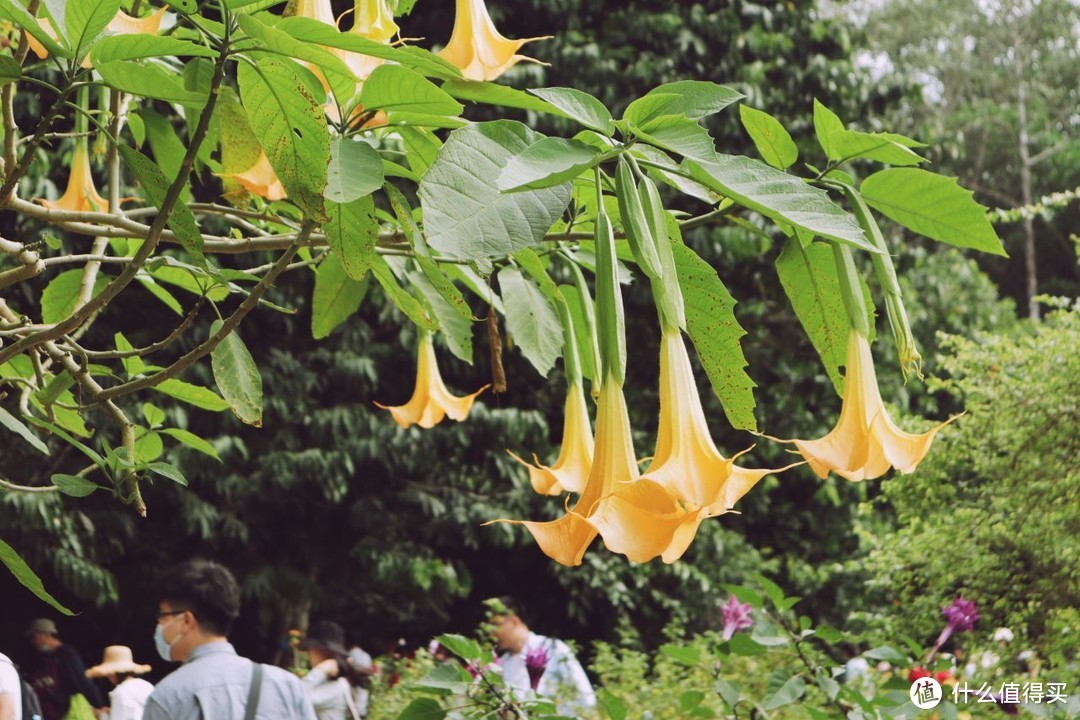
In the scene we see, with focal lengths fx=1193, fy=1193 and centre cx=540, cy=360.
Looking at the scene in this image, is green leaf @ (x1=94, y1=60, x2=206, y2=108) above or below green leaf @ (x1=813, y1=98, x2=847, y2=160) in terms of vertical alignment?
below

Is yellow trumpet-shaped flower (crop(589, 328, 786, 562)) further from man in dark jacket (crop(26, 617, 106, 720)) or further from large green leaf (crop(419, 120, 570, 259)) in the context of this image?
man in dark jacket (crop(26, 617, 106, 720))

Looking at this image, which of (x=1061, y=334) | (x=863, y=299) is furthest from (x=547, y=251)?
(x=1061, y=334)

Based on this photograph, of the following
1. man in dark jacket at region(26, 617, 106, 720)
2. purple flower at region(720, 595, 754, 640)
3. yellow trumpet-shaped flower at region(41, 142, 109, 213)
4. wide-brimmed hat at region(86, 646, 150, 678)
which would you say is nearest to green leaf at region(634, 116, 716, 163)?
yellow trumpet-shaped flower at region(41, 142, 109, 213)

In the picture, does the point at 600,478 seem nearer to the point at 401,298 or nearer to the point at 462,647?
the point at 401,298

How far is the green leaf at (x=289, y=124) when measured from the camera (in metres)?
0.66

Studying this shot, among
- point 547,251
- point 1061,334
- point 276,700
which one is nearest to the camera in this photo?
point 547,251

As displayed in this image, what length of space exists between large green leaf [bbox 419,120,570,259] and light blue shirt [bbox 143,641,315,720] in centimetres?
181

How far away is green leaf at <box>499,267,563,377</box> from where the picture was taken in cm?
100

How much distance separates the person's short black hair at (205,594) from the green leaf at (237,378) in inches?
56.6

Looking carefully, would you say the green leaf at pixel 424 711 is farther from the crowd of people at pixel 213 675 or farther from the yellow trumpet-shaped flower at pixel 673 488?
the yellow trumpet-shaped flower at pixel 673 488

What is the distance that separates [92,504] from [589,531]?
521cm

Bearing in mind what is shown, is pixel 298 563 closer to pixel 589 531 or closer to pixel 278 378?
pixel 278 378

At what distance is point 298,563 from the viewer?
19.4 ft

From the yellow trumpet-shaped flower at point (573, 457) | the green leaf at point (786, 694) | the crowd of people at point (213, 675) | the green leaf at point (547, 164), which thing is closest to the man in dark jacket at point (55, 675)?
the crowd of people at point (213, 675)
